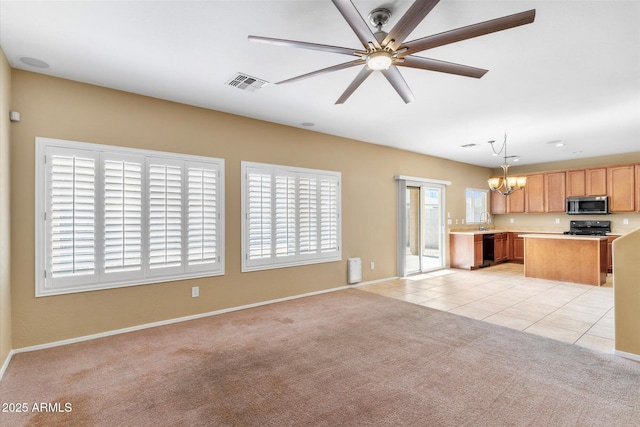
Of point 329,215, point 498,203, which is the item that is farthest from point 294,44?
point 498,203

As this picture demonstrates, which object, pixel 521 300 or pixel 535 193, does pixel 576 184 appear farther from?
pixel 521 300

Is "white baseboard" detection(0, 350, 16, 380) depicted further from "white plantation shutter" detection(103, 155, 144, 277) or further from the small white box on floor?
the small white box on floor

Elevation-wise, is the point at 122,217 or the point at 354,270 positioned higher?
the point at 122,217

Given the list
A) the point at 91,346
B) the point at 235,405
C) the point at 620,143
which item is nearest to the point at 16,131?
the point at 91,346

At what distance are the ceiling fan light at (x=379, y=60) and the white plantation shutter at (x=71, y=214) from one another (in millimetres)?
3213

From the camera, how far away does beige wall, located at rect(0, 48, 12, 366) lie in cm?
279

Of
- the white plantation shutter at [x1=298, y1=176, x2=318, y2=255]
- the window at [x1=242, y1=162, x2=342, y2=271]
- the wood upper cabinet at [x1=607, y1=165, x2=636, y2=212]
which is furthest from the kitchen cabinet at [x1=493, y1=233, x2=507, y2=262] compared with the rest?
the white plantation shutter at [x1=298, y1=176, x2=318, y2=255]

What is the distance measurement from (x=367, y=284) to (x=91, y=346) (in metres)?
4.38

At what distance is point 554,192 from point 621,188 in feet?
4.21

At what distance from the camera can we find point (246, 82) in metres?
3.47

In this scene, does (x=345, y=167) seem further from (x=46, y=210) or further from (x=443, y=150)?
(x=46, y=210)

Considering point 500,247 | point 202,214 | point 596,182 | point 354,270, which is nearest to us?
point 202,214

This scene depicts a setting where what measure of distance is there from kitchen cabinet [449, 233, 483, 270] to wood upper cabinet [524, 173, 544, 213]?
2.07 meters

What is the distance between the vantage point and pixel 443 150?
7.04 metres
